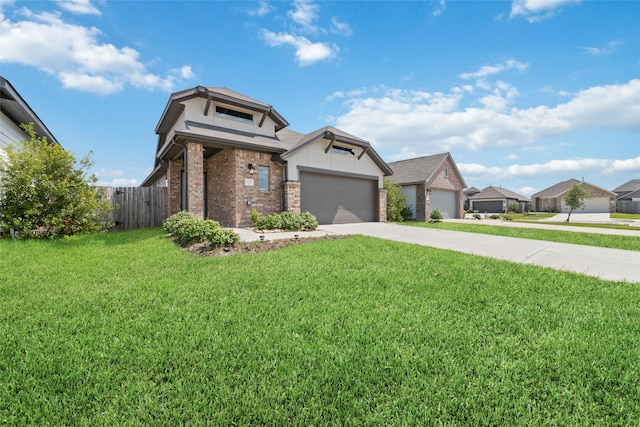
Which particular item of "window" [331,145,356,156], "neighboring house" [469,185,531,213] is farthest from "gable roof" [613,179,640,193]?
"window" [331,145,356,156]

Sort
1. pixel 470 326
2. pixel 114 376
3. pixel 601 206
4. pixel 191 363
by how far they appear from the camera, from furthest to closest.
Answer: pixel 601 206
pixel 470 326
pixel 191 363
pixel 114 376

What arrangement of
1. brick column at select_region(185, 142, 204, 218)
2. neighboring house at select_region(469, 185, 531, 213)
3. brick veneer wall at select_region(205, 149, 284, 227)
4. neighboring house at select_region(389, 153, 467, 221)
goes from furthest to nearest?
1. neighboring house at select_region(469, 185, 531, 213)
2. neighboring house at select_region(389, 153, 467, 221)
3. brick veneer wall at select_region(205, 149, 284, 227)
4. brick column at select_region(185, 142, 204, 218)

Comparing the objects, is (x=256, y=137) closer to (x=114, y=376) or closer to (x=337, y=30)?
(x=337, y=30)

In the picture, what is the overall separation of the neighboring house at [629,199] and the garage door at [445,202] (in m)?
37.3

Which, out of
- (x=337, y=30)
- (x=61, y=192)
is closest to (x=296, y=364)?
(x=61, y=192)

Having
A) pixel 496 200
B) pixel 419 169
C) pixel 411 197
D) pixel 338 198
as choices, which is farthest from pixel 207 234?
pixel 496 200

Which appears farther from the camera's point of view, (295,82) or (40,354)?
(295,82)

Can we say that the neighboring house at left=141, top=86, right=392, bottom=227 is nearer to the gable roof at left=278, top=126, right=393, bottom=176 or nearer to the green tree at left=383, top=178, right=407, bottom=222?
the gable roof at left=278, top=126, right=393, bottom=176

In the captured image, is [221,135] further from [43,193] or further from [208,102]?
[43,193]

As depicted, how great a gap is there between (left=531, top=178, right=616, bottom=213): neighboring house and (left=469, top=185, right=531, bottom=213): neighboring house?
6.58 ft

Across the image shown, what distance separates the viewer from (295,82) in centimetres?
1177

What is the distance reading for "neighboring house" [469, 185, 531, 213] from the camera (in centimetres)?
4217

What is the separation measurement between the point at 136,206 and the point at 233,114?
6.24 m

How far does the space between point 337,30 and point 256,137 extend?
566 centimetres
